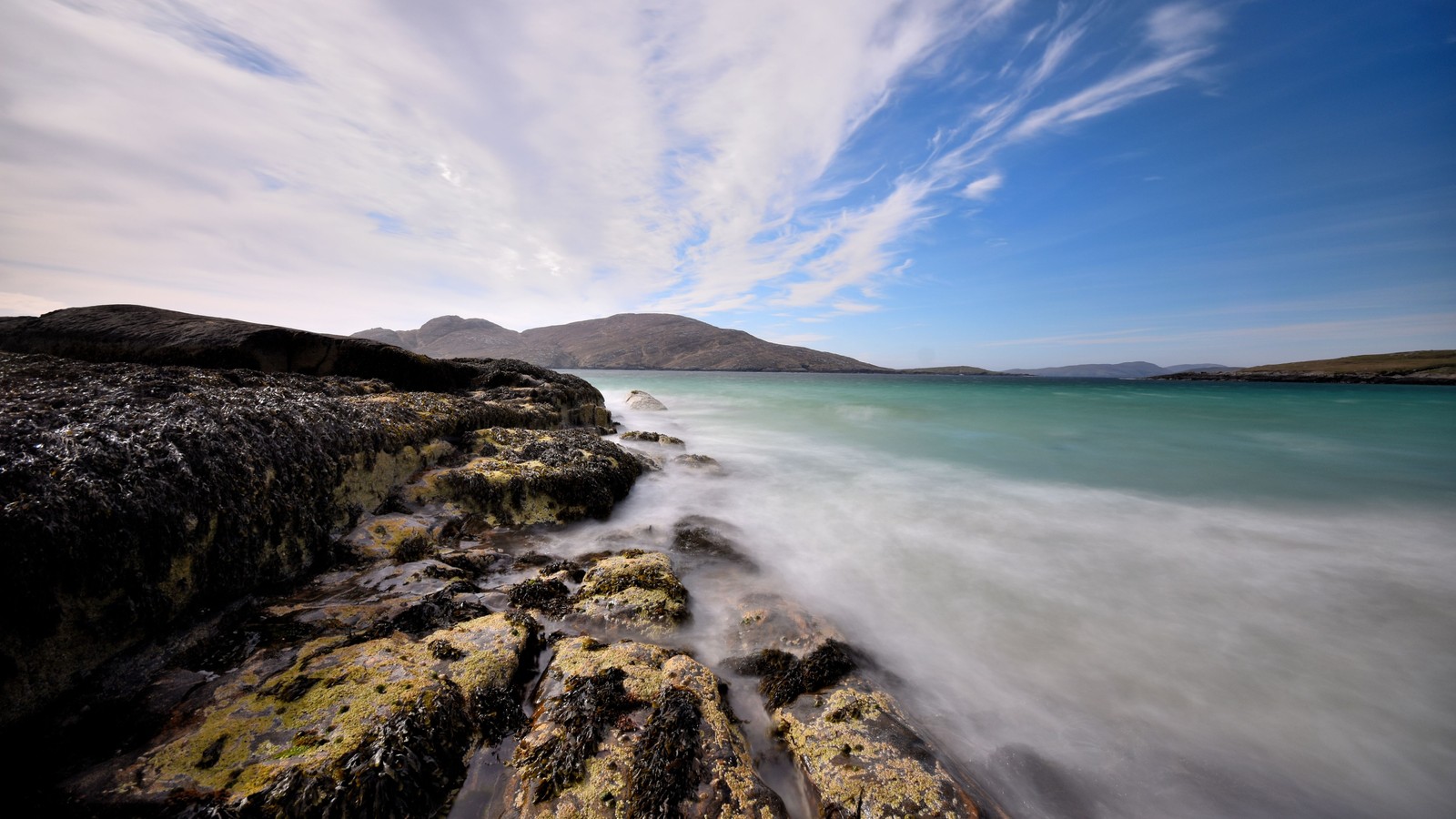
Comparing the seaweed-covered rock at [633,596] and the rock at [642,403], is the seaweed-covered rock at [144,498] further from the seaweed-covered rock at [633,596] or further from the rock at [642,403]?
the rock at [642,403]

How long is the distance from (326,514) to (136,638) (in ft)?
4.58

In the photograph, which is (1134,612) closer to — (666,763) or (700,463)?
(666,763)

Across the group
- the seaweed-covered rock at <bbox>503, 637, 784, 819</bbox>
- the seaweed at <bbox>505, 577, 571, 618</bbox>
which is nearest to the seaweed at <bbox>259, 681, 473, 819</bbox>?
the seaweed-covered rock at <bbox>503, 637, 784, 819</bbox>

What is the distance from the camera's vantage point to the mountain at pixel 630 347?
110438 mm

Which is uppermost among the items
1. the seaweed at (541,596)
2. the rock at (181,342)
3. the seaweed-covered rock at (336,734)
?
the rock at (181,342)

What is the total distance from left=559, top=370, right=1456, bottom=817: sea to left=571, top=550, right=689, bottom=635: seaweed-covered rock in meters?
0.29

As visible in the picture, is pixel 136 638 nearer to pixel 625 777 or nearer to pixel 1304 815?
pixel 625 777

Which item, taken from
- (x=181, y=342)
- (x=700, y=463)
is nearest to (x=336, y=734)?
(x=700, y=463)

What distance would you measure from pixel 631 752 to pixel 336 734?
129cm

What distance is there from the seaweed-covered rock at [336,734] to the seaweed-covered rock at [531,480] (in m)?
2.20

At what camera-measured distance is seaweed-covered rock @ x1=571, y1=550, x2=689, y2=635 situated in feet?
11.6

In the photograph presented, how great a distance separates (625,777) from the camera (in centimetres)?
220

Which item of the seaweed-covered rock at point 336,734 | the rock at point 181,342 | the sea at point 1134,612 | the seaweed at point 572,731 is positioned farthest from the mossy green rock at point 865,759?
the rock at point 181,342

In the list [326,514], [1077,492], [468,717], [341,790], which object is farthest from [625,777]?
[1077,492]
